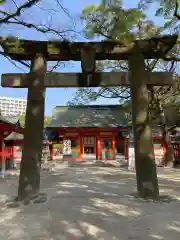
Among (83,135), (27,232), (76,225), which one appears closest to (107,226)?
(76,225)

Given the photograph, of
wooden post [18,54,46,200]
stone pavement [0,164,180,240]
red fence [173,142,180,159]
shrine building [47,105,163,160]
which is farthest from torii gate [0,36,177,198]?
shrine building [47,105,163,160]

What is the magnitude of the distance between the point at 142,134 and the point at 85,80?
83.9 inches

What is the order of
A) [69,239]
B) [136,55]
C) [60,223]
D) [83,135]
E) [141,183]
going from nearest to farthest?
1. [69,239]
2. [60,223]
3. [141,183]
4. [136,55]
5. [83,135]

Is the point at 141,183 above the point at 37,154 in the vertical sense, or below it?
below

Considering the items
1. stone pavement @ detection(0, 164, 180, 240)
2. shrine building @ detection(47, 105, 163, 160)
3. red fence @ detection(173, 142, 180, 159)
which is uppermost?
shrine building @ detection(47, 105, 163, 160)

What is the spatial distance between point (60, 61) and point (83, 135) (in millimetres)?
18993

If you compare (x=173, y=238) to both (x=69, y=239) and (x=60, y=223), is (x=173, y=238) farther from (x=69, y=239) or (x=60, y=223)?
(x=60, y=223)

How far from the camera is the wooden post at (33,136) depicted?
722 centimetres

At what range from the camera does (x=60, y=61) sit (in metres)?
8.52

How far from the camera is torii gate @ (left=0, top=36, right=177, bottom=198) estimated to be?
724cm

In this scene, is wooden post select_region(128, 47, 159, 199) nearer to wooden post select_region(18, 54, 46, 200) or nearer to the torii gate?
the torii gate

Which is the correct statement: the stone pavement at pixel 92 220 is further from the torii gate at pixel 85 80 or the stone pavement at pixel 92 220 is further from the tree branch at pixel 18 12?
the tree branch at pixel 18 12

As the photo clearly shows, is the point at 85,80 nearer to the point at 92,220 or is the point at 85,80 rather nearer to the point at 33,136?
the point at 33,136

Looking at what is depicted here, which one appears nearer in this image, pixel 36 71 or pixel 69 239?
pixel 69 239
